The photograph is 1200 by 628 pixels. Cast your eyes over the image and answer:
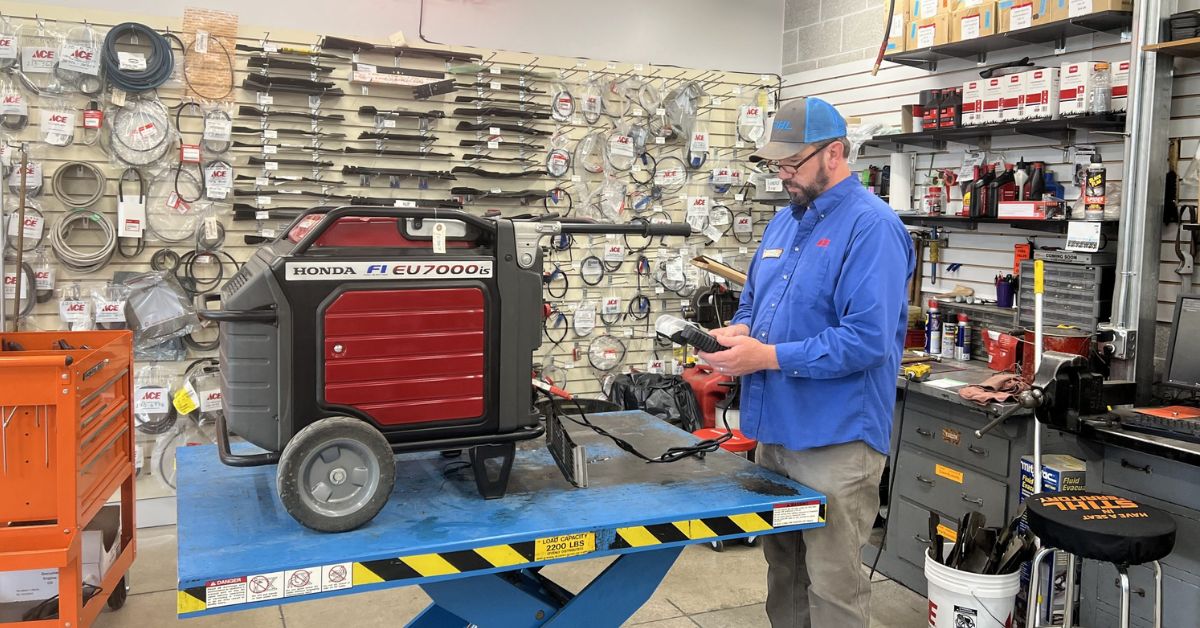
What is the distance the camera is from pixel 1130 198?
374 centimetres

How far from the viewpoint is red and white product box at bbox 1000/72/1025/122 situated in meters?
4.32

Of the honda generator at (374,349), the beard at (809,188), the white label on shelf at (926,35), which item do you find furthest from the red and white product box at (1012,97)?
the honda generator at (374,349)

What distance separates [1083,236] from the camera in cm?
400

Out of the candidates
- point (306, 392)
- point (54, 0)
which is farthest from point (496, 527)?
point (54, 0)

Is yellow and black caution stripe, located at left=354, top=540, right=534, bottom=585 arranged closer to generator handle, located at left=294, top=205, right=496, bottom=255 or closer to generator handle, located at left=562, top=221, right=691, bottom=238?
generator handle, located at left=294, top=205, right=496, bottom=255

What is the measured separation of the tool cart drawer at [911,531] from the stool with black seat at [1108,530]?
117 cm

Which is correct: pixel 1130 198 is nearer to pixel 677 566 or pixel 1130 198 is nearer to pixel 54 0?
pixel 677 566

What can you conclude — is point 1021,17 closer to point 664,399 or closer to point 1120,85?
point 1120,85

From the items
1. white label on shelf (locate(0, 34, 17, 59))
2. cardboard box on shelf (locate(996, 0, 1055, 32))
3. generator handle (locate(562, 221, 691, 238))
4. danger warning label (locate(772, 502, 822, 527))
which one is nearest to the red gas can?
cardboard box on shelf (locate(996, 0, 1055, 32))

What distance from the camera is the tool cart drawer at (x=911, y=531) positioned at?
14.0 feet

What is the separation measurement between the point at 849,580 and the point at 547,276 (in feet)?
11.8

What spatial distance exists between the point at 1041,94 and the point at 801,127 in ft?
7.14

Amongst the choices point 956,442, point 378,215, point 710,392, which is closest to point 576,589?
point 710,392

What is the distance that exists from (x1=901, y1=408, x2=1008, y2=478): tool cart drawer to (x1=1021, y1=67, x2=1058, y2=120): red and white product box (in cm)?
147
